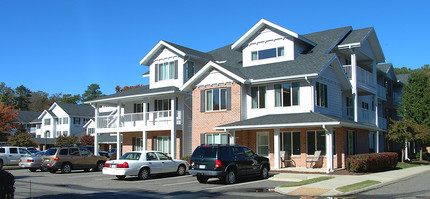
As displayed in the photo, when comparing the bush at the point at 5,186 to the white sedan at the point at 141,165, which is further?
the white sedan at the point at 141,165

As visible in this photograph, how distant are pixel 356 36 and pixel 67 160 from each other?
21.6m

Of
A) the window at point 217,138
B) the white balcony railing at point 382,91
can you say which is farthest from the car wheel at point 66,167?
the white balcony railing at point 382,91

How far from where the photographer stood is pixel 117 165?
765 inches

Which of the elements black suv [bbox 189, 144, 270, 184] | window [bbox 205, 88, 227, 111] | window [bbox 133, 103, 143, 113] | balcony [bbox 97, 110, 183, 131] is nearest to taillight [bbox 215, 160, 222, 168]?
black suv [bbox 189, 144, 270, 184]

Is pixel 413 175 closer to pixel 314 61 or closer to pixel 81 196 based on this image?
pixel 314 61

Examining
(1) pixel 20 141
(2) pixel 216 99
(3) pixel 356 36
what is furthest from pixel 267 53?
(1) pixel 20 141

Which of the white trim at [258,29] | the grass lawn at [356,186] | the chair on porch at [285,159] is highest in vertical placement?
the white trim at [258,29]

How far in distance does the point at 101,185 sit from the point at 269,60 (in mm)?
15488

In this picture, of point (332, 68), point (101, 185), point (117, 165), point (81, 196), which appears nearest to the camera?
point (81, 196)

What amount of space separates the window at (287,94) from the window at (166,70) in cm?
938

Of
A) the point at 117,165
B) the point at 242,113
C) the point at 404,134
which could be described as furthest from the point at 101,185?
the point at 404,134

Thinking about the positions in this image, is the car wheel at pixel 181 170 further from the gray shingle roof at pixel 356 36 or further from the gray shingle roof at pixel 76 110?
the gray shingle roof at pixel 76 110

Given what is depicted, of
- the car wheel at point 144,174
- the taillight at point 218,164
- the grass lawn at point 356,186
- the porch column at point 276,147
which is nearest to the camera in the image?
the grass lawn at point 356,186

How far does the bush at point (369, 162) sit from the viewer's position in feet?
70.2
